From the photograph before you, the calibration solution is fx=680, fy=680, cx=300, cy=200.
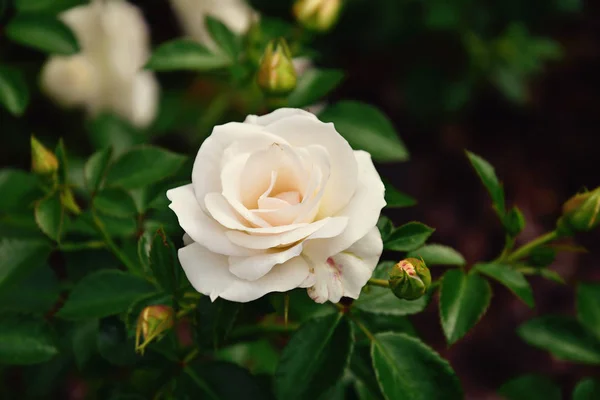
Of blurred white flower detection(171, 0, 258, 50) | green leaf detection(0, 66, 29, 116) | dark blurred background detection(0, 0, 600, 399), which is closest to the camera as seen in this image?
green leaf detection(0, 66, 29, 116)

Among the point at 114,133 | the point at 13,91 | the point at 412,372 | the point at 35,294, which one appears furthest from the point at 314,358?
the point at 114,133

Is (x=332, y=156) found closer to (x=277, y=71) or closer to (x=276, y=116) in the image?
(x=276, y=116)

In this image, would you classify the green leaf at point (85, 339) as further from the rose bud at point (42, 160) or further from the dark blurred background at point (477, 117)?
the dark blurred background at point (477, 117)

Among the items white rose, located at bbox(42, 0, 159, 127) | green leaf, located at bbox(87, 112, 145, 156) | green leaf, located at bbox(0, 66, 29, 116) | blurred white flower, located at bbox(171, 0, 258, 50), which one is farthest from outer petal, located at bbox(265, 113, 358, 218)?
blurred white flower, located at bbox(171, 0, 258, 50)

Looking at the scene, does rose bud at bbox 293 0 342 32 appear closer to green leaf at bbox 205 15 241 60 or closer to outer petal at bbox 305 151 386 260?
green leaf at bbox 205 15 241 60

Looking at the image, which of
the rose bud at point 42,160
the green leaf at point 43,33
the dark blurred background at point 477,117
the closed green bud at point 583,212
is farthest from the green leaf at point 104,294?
the dark blurred background at point 477,117

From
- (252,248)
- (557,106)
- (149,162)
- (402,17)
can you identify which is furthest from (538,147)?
(252,248)
